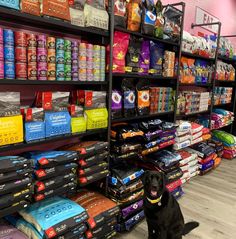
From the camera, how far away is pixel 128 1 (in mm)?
2213

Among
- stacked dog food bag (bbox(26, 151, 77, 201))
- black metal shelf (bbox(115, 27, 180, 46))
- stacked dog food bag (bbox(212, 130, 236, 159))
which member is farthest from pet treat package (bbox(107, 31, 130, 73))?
stacked dog food bag (bbox(212, 130, 236, 159))

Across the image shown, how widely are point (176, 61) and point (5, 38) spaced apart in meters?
2.07

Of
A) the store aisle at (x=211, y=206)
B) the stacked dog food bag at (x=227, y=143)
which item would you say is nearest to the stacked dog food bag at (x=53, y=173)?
the store aisle at (x=211, y=206)

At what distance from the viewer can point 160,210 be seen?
1959 millimetres

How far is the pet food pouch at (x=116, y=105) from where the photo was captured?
2252mm

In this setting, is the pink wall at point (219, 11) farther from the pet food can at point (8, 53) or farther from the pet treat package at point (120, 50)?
the pet food can at point (8, 53)

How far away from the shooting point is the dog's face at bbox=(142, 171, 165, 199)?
76.7 inches

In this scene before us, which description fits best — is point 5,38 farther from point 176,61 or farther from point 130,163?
point 176,61

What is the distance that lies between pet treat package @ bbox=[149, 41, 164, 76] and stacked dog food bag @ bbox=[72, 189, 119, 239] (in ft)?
4.52

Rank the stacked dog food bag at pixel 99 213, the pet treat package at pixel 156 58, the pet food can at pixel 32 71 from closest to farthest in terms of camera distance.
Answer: the pet food can at pixel 32 71 < the stacked dog food bag at pixel 99 213 < the pet treat package at pixel 156 58

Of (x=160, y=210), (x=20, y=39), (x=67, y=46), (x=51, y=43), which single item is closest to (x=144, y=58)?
(x=67, y=46)

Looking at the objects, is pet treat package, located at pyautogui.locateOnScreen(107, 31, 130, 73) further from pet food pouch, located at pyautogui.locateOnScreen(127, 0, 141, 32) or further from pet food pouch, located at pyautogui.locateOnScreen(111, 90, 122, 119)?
pet food pouch, located at pyautogui.locateOnScreen(111, 90, 122, 119)

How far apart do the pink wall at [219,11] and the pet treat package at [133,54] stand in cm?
129

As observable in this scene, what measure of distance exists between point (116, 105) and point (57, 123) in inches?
26.7
